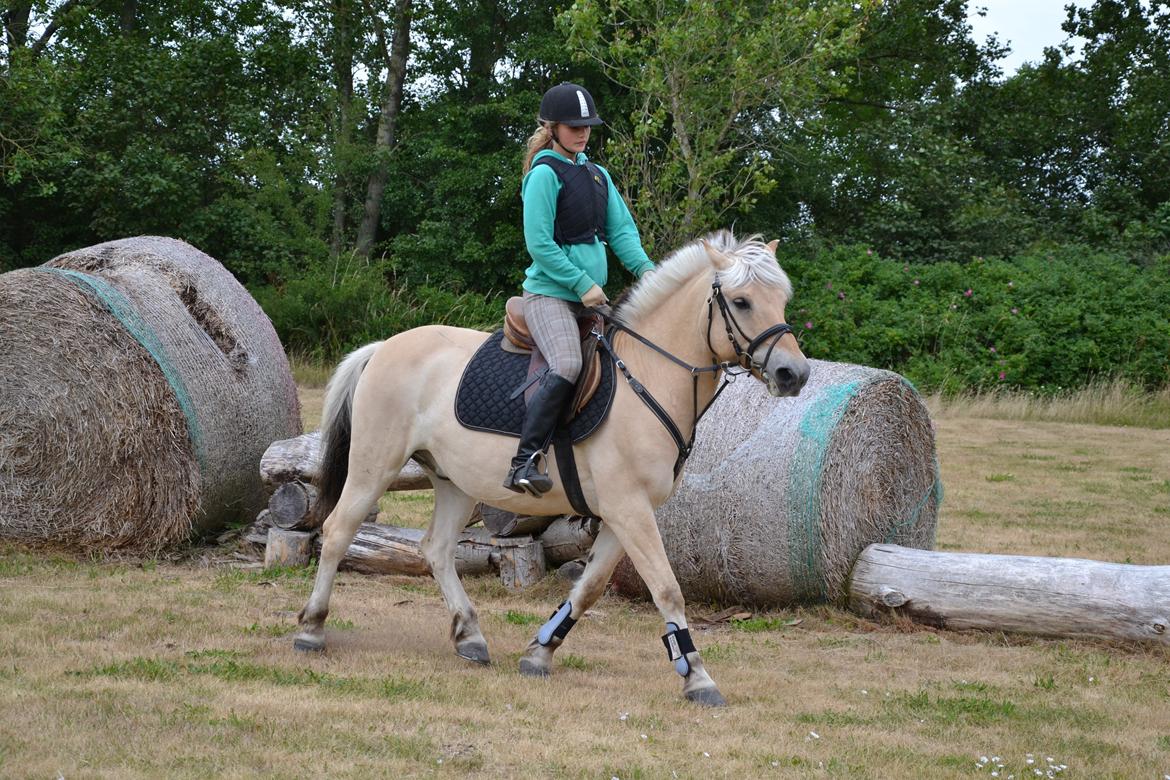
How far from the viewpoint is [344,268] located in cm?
2406

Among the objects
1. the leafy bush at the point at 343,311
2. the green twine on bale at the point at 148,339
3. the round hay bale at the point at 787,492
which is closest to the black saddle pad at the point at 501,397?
the round hay bale at the point at 787,492

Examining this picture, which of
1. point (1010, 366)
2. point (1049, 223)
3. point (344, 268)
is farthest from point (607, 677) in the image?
point (1049, 223)

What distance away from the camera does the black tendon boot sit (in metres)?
5.70

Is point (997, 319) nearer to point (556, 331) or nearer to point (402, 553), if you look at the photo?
point (402, 553)

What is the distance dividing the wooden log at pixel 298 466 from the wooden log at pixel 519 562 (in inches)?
32.4

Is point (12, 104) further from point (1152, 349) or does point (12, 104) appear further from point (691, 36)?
point (1152, 349)

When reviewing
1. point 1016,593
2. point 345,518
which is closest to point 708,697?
point 345,518

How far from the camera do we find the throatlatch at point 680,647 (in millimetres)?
5531

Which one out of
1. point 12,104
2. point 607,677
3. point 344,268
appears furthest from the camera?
point 344,268

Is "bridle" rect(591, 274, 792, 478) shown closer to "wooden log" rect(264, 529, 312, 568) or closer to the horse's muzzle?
the horse's muzzle

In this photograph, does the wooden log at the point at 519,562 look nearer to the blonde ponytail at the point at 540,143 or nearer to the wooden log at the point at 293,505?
the wooden log at the point at 293,505

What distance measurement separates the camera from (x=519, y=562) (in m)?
8.28

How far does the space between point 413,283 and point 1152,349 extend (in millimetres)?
14608

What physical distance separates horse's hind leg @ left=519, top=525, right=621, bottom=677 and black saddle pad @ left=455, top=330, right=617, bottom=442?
2.11 feet
